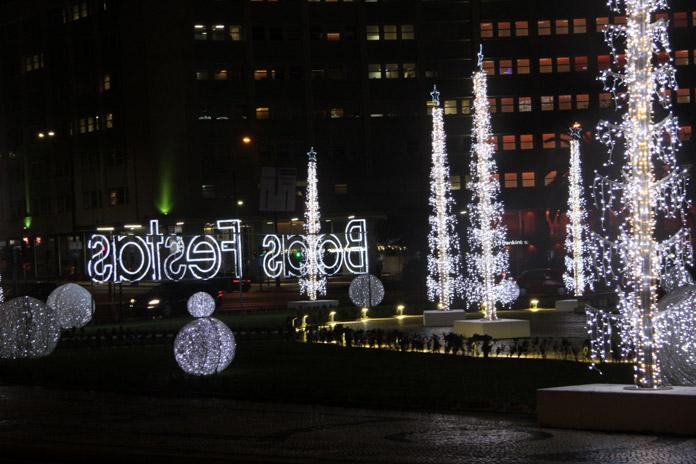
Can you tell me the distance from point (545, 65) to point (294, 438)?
283ft

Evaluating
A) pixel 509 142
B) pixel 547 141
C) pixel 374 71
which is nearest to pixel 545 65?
pixel 547 141

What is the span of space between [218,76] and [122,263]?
5354cm

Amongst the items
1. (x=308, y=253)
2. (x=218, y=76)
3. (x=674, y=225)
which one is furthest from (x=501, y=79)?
(x=308, y=253)

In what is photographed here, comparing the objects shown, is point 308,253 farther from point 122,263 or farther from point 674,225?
point 674,225

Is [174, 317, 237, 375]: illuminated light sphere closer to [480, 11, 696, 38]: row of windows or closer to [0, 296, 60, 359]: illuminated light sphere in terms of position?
[0, 296, 60, 359]: illuminated light sphere

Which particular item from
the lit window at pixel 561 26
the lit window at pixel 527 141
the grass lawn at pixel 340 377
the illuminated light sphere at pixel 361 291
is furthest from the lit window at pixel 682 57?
the grass lawn at pixel 340 377

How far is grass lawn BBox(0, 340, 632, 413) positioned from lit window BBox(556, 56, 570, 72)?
74162 mm

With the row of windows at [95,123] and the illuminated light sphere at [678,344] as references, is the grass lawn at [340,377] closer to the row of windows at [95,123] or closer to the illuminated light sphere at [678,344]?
the illuminated light sphere at [678,344]

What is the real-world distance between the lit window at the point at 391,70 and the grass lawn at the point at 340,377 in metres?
69.6

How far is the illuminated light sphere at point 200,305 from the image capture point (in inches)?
1516

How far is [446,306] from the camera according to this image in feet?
117

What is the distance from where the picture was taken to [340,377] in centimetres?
2033

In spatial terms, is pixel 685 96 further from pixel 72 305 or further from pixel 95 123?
pixel 72 305

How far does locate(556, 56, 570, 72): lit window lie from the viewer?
9650 cm
